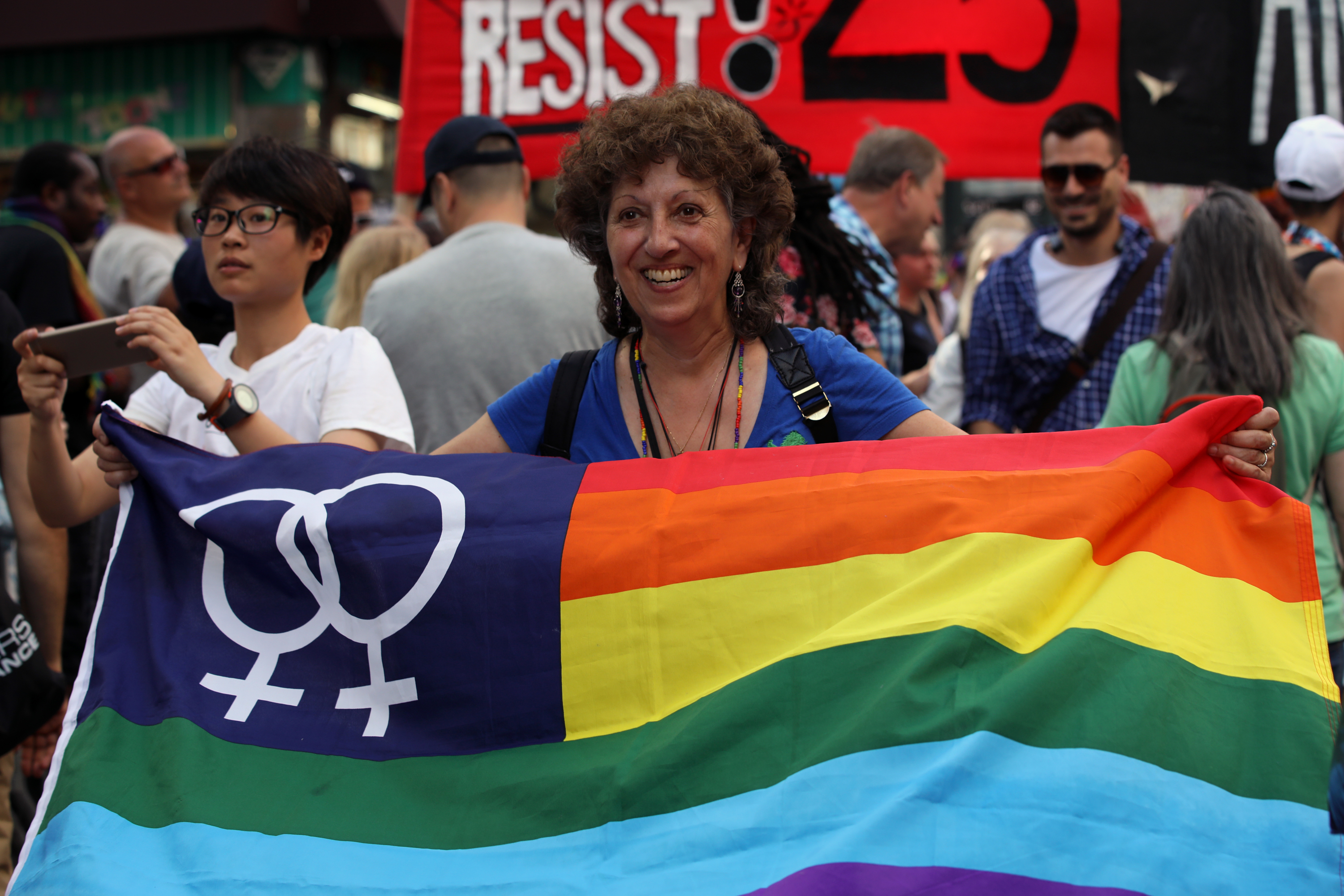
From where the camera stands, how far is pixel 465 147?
375 centimetres

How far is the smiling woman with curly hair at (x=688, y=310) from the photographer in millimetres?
2227

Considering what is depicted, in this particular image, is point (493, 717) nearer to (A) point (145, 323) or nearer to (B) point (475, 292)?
(A) point (145, 323)

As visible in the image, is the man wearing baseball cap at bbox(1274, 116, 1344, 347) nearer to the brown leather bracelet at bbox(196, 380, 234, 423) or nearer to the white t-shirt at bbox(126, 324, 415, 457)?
the white t-shirt at bbox(126, 324, 415, 457)

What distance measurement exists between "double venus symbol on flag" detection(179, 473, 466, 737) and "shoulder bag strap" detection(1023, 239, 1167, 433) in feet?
8.03

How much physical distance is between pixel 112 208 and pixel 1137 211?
11362 millimetres

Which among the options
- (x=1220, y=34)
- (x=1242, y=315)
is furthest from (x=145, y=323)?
(x=1220, y=34)

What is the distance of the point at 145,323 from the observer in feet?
7.77

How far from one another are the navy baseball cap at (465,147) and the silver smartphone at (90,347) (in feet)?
5.15

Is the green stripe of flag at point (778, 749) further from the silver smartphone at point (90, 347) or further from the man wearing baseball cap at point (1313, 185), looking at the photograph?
the man wearing baseball cap at point (1313, 185)

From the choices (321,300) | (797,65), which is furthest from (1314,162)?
(321,300)

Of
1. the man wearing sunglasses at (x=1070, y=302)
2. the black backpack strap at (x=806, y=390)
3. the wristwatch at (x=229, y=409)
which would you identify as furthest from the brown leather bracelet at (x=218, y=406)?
the man wearing sunglasses at (x=1070, y=302)

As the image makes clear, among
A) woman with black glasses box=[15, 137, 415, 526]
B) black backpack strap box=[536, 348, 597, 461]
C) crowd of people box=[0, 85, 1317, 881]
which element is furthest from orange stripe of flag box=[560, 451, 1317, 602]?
woman with black glasses box=[15, 137, 415, 526]

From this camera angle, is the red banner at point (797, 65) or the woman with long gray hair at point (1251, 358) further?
the red banner at point (797, 65)

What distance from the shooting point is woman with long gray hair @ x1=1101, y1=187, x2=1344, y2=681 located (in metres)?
2.93
